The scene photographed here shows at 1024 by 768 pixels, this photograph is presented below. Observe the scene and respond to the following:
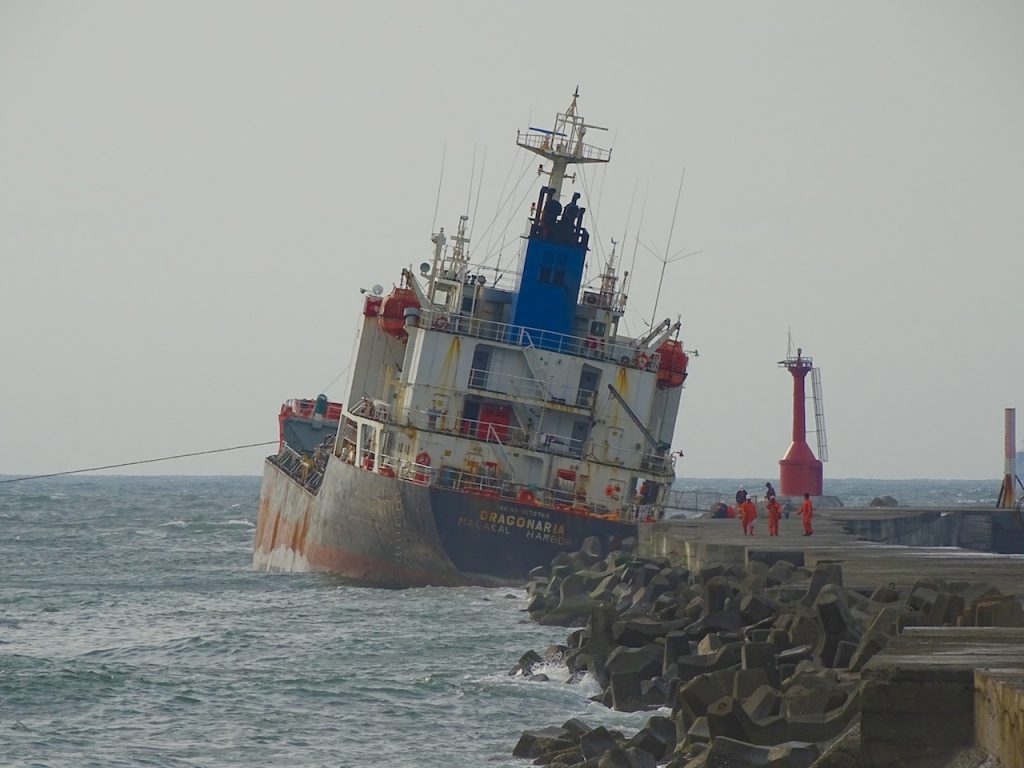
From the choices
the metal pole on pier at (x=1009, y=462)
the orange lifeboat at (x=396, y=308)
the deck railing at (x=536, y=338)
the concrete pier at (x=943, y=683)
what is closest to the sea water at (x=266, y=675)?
the concrete pier at (x=943, y=683)

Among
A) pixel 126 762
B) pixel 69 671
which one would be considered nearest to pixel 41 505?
pixel 69 671

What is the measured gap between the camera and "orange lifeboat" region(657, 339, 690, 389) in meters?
33.6

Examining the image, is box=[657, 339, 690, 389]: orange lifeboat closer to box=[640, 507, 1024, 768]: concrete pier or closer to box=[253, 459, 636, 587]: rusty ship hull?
box=[253, 459, 636, 587]: rusty ship hull

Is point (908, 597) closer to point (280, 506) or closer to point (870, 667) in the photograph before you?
point (870, 667)

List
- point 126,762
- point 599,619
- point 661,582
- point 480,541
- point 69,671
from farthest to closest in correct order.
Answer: point 480,541
point 661,582
point 69,671
point 599,619
point 126,762

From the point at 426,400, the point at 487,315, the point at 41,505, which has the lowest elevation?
the point at 41,505

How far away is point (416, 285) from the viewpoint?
109 ft

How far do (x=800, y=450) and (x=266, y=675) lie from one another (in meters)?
39.1

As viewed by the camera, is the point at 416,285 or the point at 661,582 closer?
the point at 661,582

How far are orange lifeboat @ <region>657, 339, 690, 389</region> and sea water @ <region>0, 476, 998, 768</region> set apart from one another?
6.58 meters

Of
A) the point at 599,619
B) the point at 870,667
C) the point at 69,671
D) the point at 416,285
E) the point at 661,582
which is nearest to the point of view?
the point at 870,667

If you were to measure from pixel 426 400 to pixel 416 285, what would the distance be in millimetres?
2824

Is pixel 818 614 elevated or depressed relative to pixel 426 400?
depressed

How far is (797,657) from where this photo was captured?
50.2 ft
